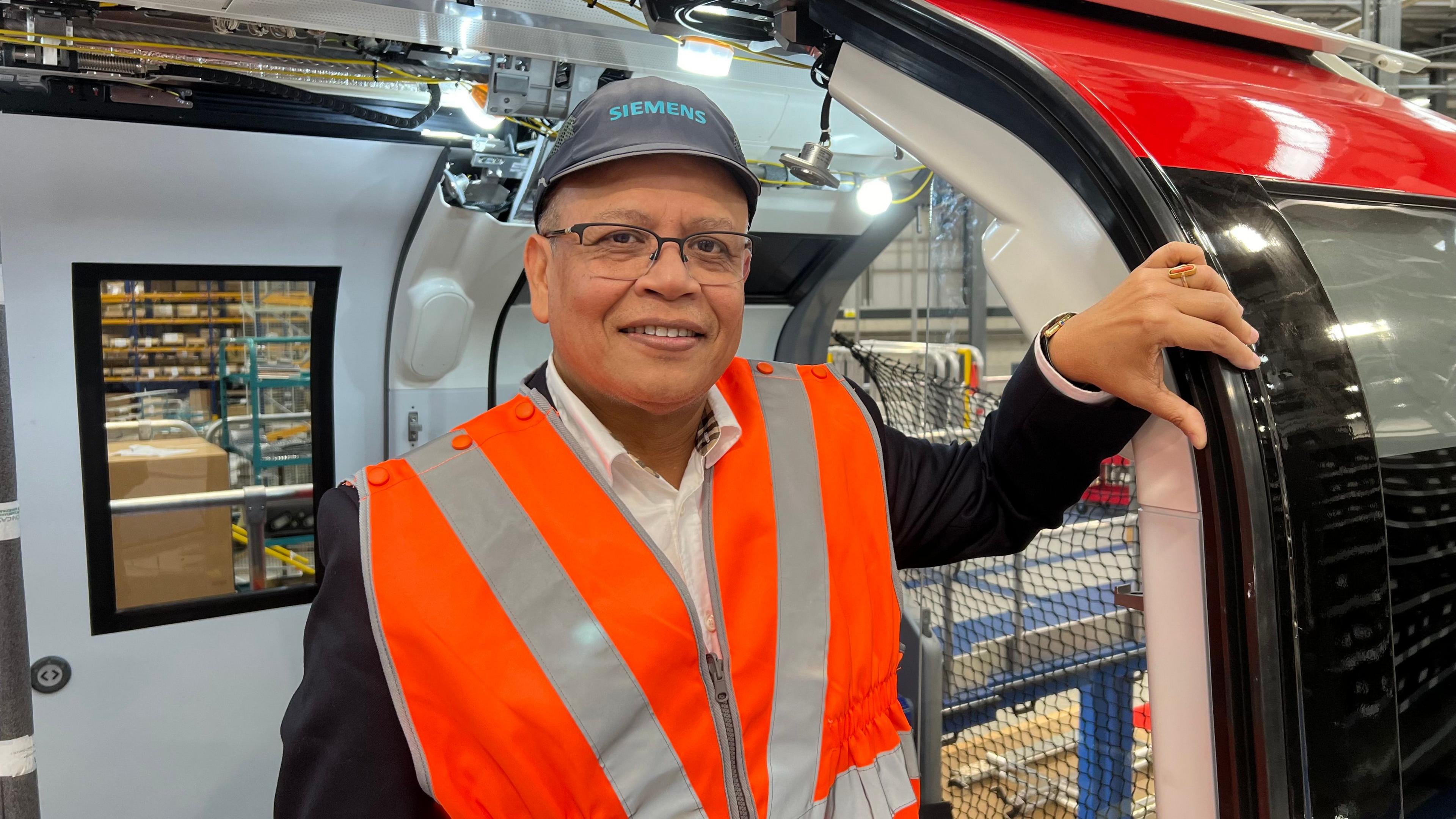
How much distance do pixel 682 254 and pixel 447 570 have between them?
51 centimetres

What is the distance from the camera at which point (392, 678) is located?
3.61ft

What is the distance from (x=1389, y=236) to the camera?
122cm

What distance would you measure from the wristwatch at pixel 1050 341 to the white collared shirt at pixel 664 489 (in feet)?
1.50

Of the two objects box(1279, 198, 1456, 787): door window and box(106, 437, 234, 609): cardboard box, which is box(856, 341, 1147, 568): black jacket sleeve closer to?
box(1279, 198, 1456, 787): door window

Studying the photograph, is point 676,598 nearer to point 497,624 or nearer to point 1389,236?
point 497,624

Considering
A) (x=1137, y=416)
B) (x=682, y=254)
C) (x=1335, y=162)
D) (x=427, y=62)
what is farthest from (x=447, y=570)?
(x=427, y=62)

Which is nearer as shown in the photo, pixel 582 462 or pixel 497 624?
pixel 497 624

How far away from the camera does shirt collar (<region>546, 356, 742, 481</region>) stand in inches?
52.1

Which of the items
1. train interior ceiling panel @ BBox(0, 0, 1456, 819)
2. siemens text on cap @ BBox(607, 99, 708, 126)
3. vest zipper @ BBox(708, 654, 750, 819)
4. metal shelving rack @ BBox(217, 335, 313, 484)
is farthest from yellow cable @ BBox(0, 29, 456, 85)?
vest zipper @ BBox(708, 654, 750, 819)

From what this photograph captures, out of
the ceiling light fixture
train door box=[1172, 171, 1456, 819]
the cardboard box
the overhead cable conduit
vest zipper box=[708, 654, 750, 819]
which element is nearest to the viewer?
train door box=[1172, 171, 1456, 819]

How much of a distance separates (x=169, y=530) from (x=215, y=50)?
1.68 metres

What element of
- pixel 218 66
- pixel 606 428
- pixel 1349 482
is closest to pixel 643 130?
pixel 606 428

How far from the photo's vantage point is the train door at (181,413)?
283 centimetres

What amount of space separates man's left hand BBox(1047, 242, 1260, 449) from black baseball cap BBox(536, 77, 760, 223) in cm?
52
